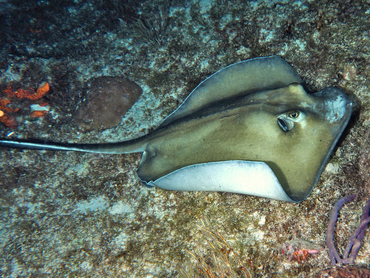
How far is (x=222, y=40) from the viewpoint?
3652mm

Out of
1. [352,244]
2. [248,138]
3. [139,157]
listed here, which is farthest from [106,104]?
[352,244]

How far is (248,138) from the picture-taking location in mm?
2342

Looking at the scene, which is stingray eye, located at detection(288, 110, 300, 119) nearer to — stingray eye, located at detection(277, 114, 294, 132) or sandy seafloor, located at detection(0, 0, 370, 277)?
stingray eye, located at detection(277, 114, 294, 132)

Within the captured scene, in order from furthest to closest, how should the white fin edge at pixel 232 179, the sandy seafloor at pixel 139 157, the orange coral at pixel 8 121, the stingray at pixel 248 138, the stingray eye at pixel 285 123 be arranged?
the orange coral at pixel 8 121
the sandy seafloor at pixel 139 157
the stingray eye at pixel 285 123
the stingray at pixel 248 138
the white fin edge at pixel 232 179

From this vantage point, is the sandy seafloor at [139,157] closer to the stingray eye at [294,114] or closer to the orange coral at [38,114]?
the orange coral at [38,114]

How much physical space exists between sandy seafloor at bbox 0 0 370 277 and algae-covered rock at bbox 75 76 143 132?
0.17 m

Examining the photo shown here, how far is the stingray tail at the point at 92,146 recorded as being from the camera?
113 inches

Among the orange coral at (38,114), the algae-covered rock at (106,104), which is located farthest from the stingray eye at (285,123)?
the orange coral at (38,114)

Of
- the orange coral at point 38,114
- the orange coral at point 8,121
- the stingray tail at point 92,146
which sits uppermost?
the stingray tail at point 92,146

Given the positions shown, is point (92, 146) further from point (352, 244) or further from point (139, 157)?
point (352, 244)

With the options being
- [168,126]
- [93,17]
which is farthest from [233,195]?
[93,17]

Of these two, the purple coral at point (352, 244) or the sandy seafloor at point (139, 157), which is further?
the sandy seafloor at point (139, 157)

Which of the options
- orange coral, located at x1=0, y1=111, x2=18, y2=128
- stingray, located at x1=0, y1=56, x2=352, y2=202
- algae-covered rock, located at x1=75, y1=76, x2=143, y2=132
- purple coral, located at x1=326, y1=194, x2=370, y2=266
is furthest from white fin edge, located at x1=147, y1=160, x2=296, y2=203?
orange coral, located at x1=0, y1=111, x2=18, y2=128

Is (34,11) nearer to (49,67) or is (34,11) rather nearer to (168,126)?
(49,67)
